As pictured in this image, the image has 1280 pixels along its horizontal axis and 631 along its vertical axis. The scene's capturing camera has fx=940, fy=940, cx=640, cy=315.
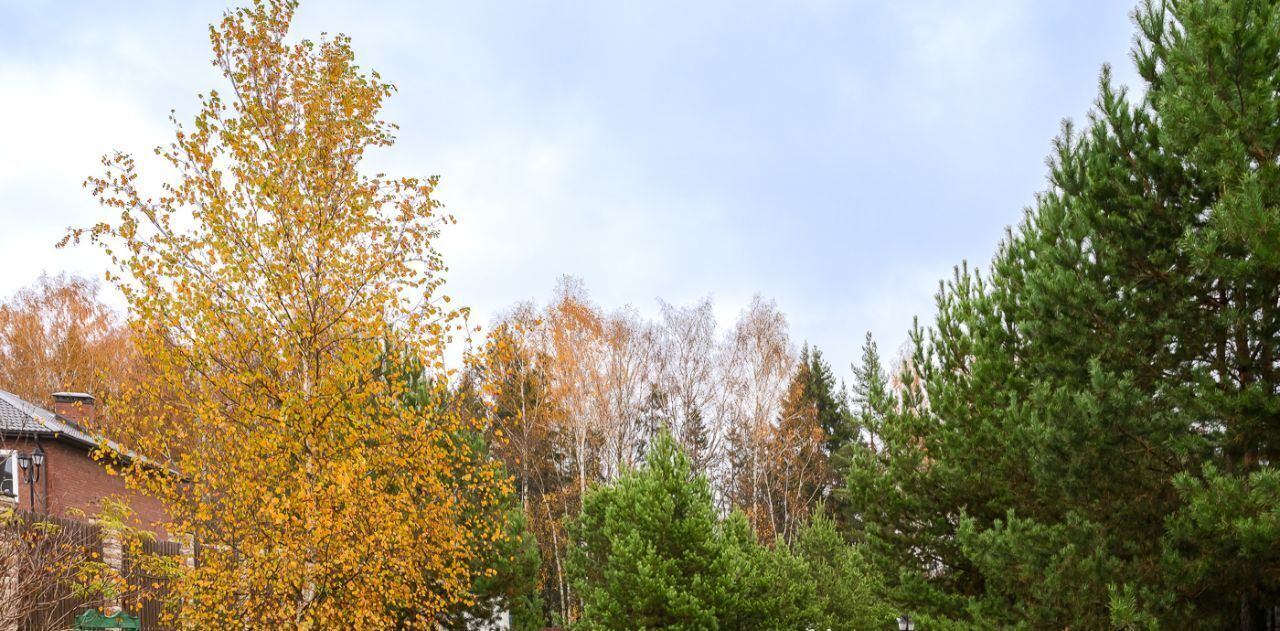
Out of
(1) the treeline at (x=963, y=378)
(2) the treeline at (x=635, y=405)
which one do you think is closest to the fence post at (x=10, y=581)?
(1) the treeline at (x=963, y=378)

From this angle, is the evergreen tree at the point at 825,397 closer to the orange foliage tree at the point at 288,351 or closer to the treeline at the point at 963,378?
the treeline at the point at 963,378

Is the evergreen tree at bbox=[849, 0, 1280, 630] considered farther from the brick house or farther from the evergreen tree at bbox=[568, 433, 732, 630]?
the brick house

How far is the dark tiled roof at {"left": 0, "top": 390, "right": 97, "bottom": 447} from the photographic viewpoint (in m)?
20.2

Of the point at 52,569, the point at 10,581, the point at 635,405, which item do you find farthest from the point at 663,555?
the point at 635,405

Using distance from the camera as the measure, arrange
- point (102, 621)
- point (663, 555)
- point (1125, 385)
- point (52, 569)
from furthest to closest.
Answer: point (663, 555)
point (102, 621)
point (52, 569)
point (1125, 385)

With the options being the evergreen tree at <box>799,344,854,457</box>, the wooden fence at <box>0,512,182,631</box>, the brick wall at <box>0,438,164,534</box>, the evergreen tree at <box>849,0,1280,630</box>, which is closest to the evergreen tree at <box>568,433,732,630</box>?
the evergreen tree at <box>849,0,1280,630</box>

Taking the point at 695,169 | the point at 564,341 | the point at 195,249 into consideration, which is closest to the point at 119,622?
the point at 195,249

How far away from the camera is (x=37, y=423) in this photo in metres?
20.7

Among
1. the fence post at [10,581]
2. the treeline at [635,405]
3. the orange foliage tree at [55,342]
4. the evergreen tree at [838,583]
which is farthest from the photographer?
the orange foliage tree at [55,342]

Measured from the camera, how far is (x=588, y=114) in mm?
21781

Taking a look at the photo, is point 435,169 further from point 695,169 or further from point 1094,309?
point 695,169

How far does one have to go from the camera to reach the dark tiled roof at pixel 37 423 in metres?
20.2

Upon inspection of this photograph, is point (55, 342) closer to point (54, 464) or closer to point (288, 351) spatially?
point (54, 464)

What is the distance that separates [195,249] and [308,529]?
311cm
